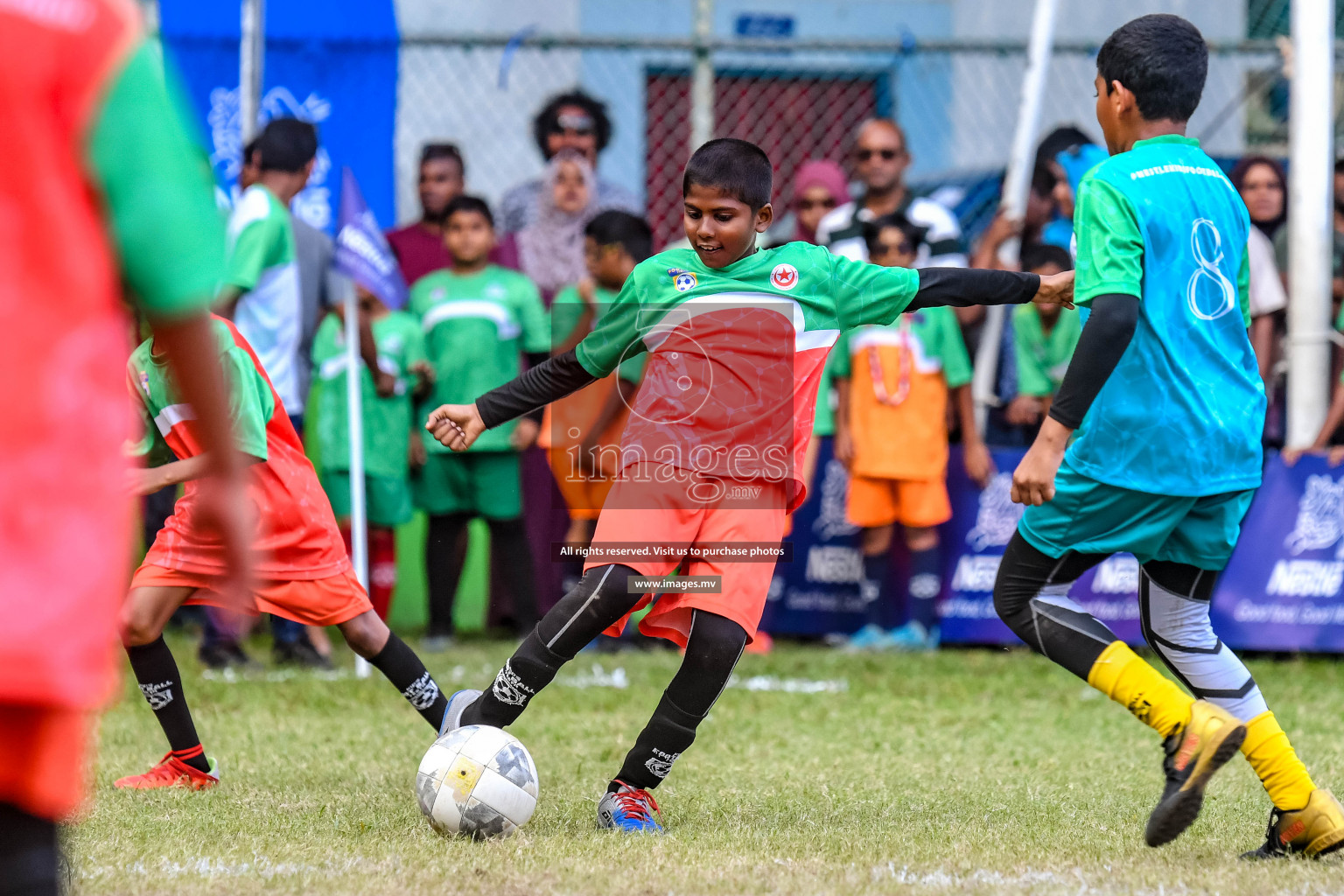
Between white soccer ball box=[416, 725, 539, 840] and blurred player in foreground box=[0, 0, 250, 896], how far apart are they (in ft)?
Result: 6.15

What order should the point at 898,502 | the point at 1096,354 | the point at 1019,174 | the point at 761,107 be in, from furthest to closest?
1. the point at 761,107
2. the point at 1019,174
3. the point at 898,502
4. the point at 1096,354

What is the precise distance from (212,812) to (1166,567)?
8.07ft

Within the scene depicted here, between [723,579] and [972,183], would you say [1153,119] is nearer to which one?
[723,579]

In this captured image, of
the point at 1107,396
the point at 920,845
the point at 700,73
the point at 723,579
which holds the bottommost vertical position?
the point at 920,845

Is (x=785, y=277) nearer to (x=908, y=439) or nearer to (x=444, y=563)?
(x=908, y=439)

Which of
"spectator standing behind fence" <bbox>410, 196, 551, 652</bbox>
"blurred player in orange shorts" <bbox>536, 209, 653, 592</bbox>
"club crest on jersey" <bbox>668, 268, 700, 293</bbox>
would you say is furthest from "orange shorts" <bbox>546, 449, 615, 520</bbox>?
"club crest on jersey" <bbox>668, 268, 700, 293</bbox>

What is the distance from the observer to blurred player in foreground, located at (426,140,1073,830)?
3.83 meters

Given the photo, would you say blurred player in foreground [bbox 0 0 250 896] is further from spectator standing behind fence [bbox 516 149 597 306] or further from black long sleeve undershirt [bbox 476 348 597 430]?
spectator standing behind fence [bbox 516 149 597 306]

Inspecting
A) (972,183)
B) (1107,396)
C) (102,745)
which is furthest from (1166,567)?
(972,183)

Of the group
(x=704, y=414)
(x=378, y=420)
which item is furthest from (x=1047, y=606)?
(x=378, y=420)

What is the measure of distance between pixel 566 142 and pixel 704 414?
16.1 feet

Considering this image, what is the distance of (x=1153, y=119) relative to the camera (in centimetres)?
375

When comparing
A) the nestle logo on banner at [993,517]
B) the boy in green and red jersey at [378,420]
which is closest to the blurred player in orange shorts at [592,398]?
the boy in green and red jersey at [378,420]

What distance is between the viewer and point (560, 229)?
8344 millimetres
